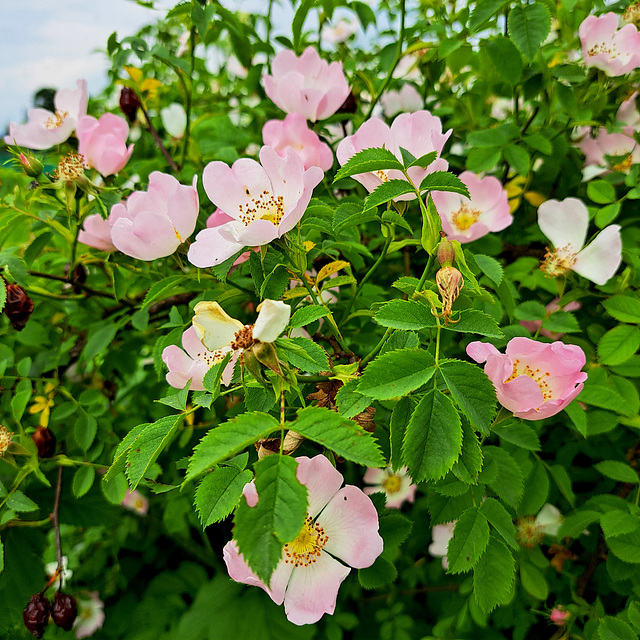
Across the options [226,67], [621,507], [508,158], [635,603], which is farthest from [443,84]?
[635,603]

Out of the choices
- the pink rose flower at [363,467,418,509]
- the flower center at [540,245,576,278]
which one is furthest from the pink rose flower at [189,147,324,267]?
the pink rose flower at [363,467,418,509]

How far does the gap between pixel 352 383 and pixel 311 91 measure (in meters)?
0.58

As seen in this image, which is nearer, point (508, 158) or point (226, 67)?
point (508, 158)

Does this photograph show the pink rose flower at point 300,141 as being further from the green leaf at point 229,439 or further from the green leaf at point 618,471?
the green leaf at point 618,471

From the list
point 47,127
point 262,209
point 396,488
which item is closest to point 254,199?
point 262,209

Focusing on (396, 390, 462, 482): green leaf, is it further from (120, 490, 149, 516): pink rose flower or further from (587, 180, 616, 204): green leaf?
(120, 490, 149, 516): pink rose flower

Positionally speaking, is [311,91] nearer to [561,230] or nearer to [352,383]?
[561,230]

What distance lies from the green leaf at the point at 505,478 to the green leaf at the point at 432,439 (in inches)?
8.0

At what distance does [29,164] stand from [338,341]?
22.0 inches

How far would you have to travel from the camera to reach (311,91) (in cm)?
84

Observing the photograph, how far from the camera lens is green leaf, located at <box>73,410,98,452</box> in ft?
2.76

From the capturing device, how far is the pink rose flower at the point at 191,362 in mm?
520

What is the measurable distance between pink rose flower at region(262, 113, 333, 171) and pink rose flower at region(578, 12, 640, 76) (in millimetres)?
502

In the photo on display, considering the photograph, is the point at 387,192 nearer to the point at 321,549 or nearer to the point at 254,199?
the point at 254,199
